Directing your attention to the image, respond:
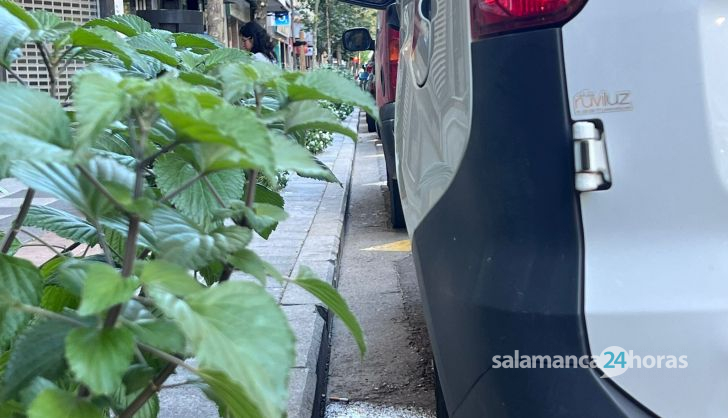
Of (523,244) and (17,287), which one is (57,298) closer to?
(17,287)

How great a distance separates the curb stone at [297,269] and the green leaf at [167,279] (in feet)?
1.48

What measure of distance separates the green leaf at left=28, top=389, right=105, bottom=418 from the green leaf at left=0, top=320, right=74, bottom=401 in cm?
6

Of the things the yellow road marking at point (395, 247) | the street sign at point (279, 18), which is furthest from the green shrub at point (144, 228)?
the street sign at point (279, 18)

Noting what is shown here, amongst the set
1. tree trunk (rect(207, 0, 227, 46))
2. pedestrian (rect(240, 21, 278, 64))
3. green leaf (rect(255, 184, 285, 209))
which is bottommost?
green leaf (rect(255, 184, 285, 209))

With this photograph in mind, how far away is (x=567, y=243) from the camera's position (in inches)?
64.7

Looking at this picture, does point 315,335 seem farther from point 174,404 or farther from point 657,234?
point 657,234

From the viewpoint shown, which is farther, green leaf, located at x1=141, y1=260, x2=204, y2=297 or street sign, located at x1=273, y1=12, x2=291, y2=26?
street sign, located at x1=273, y1=12, x2=291, y2=26

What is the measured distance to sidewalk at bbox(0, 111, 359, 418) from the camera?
2.81 metres

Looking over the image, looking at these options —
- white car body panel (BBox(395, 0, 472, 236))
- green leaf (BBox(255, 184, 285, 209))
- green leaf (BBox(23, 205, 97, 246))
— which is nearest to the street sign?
white car body panel (BBox(395, 0, 472, 236))

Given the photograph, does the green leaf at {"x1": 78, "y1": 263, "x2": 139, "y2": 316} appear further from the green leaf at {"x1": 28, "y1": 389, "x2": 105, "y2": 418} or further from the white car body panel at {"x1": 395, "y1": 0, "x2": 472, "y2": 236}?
the white car body panel at {"x1": 395, "y1": 0, "x2": 472, "y2": 236}

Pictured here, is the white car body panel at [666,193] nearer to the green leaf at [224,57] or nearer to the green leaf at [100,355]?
the green leaf at [224,57]

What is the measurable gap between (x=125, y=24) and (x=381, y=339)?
254 cm

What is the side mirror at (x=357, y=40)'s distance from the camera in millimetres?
7141

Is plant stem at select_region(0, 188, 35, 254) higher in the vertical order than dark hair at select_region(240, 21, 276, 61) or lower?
lower
